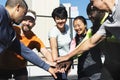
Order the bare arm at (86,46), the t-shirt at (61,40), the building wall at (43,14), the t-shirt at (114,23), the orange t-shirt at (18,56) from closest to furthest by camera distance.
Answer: the t-shirt at (114,23) → the bare arm at (86,46) → the orange t-shirt at (18,56) → the t-shirt at (61,40) → the building wall at (43,14)

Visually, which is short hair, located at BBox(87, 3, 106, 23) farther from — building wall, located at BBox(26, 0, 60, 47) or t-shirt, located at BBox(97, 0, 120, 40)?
building wall, located at BBox(26, 0, 60, 47)

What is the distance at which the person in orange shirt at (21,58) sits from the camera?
232 inches

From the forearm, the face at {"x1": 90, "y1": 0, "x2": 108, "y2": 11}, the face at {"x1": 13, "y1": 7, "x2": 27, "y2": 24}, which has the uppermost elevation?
the face at {"x1": 90, "y1": 0, "x2": 108, "y2": 11}

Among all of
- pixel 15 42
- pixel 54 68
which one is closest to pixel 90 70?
pixel 54 68

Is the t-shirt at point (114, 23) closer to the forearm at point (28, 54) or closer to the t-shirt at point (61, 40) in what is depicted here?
the forearm at point (28, 54)

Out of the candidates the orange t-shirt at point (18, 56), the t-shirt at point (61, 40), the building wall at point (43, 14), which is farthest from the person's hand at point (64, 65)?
the building wall at point (43, 14)

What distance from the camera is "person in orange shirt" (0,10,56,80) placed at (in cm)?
589

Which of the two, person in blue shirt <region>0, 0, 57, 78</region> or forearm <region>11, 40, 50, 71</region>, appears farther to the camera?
forearm <region>11, 40, 50, 71</region>

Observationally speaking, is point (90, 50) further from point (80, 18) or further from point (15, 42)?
point (15, 42)

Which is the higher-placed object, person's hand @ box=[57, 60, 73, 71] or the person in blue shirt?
the person in blue shirt

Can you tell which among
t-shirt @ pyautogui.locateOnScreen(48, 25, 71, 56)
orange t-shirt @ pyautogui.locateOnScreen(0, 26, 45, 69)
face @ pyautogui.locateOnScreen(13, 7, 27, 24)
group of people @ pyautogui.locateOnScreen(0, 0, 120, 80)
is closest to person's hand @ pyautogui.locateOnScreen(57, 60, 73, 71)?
group of people @ pyautogui.locateOnScreen(0, 0, 120, 80)

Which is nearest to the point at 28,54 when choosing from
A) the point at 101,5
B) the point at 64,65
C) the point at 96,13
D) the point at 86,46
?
the point at 64,65

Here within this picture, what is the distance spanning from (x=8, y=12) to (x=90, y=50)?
1310mm

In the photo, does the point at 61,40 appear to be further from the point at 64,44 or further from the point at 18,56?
the point at 18,56
